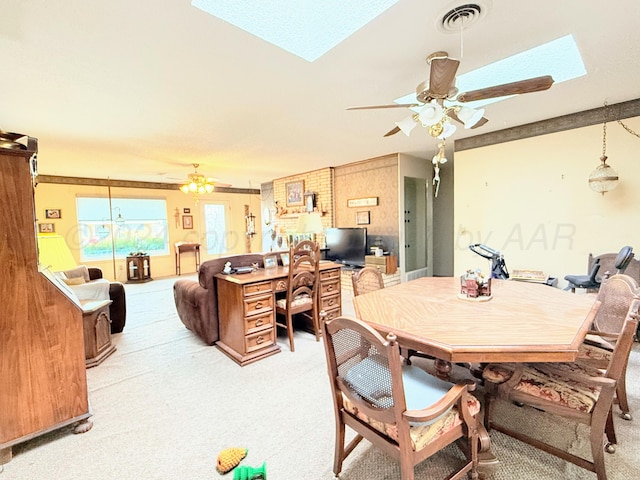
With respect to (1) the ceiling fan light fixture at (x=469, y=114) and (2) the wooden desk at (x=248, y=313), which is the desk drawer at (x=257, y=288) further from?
(1) the ceiling fan light fixture at (x=469, y=114)

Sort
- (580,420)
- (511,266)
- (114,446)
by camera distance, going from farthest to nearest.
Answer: (511,266) → (114,446) → (580,420)

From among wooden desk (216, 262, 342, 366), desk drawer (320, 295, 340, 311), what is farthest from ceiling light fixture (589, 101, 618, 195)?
wooden desk (216, 262, 342, 366)

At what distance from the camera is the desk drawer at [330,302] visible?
3.47 metres

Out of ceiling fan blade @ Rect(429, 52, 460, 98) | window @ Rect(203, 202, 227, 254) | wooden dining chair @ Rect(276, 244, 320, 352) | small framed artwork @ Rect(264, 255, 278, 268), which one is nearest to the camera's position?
ceiling fan blade @ Rect(429, 52, 460, 98)

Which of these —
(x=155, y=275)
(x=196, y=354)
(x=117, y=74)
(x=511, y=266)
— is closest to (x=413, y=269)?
(x=511, y=266)

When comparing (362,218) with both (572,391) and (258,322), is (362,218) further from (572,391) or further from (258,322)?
(572,391)

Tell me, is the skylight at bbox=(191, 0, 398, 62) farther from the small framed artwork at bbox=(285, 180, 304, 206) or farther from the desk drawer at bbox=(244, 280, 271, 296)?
the small framed artwork at bbox=(285, 180, 304, 206)

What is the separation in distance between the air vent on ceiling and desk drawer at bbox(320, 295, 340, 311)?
270 cm

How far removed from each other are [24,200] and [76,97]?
1.49 meters

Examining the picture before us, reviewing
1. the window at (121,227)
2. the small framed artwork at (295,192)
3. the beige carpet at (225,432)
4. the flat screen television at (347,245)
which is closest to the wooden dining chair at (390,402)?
the beige carpet at (225,432)

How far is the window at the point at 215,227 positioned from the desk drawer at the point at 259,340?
6.42 m

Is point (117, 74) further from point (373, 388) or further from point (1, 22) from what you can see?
point (373, 388)

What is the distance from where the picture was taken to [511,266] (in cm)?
414

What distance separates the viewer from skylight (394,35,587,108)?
215 centimetres
